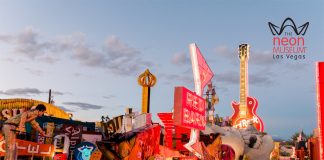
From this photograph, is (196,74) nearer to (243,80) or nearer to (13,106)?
(13,106)

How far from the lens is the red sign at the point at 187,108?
50.5 ft

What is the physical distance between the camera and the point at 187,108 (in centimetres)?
1598

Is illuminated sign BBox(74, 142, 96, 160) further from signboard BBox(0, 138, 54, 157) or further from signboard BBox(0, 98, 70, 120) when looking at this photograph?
signboard BBox(0, 98, 70, 120)

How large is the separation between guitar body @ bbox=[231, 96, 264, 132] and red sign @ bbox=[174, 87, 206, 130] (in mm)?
26687

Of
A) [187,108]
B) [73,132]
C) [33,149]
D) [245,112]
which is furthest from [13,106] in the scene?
[245,112]

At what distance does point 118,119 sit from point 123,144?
10.8m

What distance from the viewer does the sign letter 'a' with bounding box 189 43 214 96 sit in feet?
58.8

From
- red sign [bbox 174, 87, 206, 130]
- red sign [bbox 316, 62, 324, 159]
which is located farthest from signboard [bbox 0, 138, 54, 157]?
red sign [bbox 316, 62, 324, 159]

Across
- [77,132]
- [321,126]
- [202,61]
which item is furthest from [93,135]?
[321,126]

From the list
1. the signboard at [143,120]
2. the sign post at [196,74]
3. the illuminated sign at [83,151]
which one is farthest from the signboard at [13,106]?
the sign post at [196,74]

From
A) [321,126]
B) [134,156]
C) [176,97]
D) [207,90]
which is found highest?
[207,90]

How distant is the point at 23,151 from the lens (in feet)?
46.6

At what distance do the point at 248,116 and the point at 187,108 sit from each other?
29801 millimetres

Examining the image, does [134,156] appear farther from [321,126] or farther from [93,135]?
[93,135]
